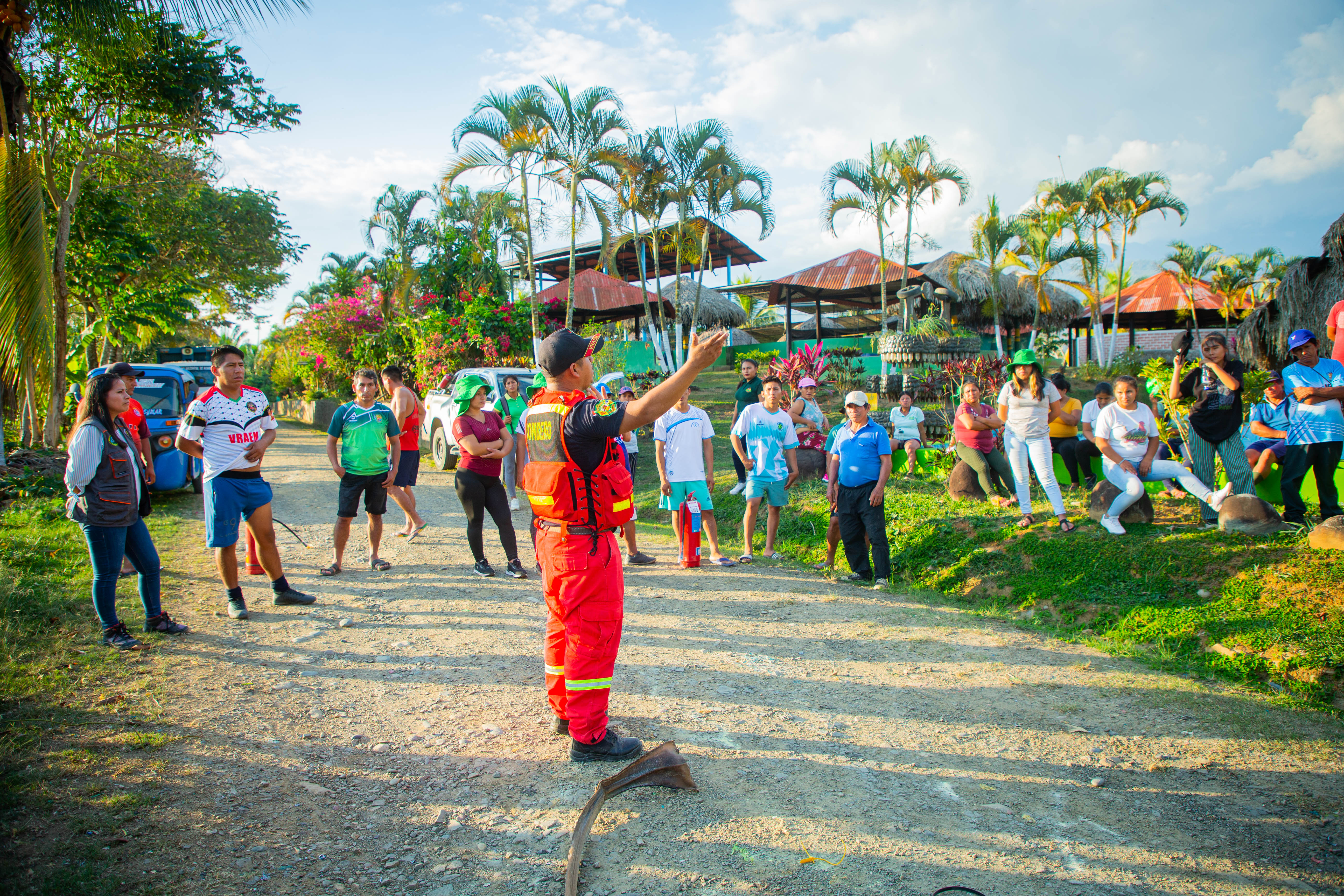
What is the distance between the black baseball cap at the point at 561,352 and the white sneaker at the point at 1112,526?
5054 millimetres

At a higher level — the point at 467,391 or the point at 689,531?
the point at 467,391

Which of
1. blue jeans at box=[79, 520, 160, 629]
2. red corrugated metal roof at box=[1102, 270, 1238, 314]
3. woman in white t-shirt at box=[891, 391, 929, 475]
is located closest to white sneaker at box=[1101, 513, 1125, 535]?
woman in white t-shirt at box=[891, 391, 929, 475]

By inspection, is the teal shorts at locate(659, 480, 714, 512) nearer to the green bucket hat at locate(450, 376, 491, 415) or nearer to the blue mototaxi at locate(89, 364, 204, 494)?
the green bucket hat at locate(450, 376, 491, 415)

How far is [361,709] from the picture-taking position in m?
3.78

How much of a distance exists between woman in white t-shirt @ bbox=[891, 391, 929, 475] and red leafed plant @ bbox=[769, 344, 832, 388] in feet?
8.88

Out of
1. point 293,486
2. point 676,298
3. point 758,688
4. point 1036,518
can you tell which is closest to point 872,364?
point 676,298

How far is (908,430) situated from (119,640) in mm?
8348

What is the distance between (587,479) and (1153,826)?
2.68m

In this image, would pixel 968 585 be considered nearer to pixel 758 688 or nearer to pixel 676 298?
pixel 758 688

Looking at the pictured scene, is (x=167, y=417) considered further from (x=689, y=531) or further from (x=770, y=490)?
(x=770, y=490)

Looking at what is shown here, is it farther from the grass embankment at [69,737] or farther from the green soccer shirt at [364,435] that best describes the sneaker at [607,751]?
the green soccer shirt at [364,435]

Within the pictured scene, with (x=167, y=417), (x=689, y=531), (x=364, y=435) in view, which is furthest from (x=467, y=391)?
(x=167, y=417)

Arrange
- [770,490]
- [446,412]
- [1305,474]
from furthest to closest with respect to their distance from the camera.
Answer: [446,412] < [770,490] < [1305,474]

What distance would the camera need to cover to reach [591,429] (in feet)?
9.99
